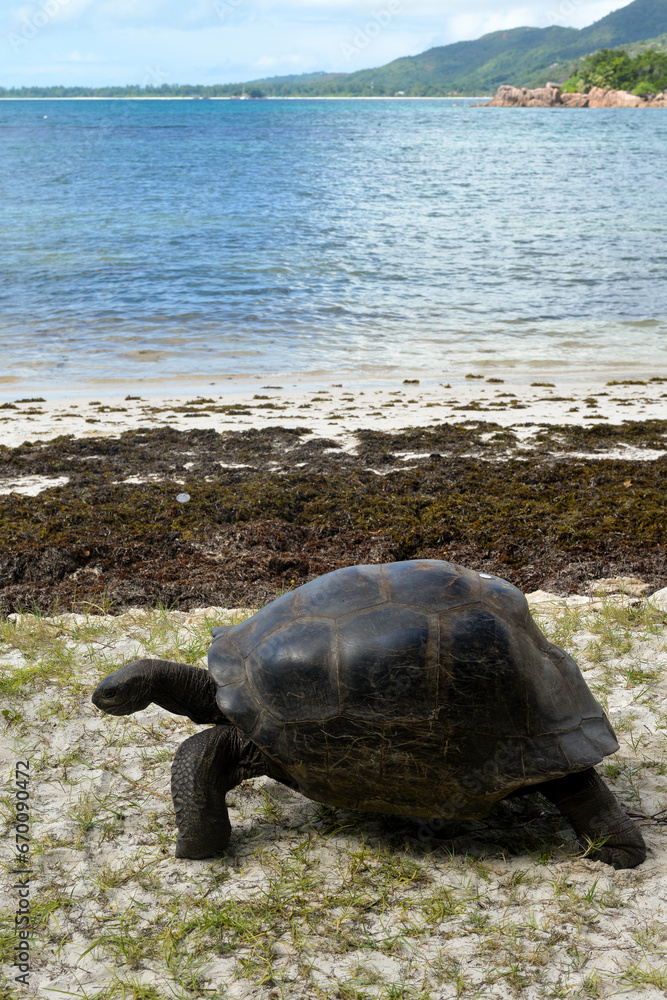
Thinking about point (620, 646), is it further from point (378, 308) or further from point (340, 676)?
point (378, 308)

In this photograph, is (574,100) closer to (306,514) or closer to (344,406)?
(344,406)

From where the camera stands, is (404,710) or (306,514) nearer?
(404,710)

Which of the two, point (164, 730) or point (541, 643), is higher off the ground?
point (541, 643)

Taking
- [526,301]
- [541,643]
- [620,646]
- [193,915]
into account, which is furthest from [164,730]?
[526,301]

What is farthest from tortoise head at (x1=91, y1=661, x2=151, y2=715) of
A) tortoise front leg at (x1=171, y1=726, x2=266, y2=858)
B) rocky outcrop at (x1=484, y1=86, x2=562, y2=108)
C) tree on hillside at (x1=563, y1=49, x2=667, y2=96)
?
rocky outcrop at (x1=484, y1=86, x2=562, y2=108)

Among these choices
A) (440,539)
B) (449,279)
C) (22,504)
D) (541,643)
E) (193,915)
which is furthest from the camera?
(449,279)

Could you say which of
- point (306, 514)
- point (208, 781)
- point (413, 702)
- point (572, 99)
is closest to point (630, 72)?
point (572, 99)

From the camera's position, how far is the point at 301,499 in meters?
7.43

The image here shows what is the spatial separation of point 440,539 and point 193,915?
4.21m

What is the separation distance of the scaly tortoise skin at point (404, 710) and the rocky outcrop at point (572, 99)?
14162cm

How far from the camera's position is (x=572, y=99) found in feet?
428

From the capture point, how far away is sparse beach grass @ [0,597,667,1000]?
252 centimetres

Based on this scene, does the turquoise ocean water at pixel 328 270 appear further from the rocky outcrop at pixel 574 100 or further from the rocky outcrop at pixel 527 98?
the rocky outcrop at pixel 527 98

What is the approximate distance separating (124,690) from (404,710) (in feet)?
4.07
